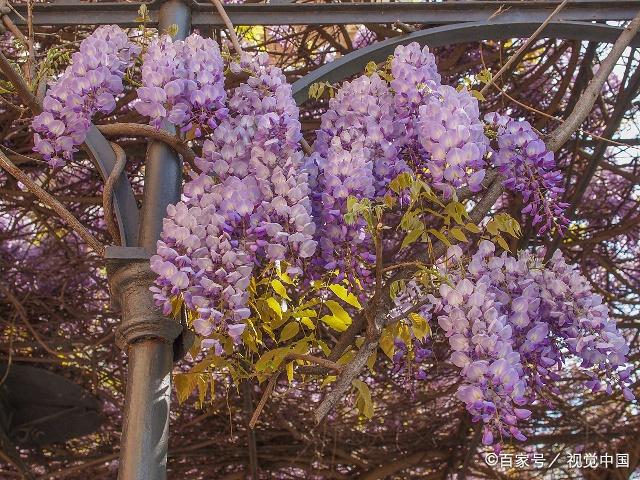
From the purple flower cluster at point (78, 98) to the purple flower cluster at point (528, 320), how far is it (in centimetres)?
48

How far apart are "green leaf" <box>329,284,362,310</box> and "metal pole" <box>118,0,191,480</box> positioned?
209 millimetres

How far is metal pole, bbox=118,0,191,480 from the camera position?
970 mm

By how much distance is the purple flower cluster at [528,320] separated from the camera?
0.90 meters

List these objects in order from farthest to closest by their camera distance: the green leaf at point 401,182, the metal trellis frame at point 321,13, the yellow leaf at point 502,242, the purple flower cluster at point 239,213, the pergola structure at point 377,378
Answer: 1. the pergola structure at point 377,378
2. the metal trellis frame at point 321,13
3. the yellow leaf at point 502,242
4. the green leaf at point 401,182
5. the purple flower cluster at point 239,213

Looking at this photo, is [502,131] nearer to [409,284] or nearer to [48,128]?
[409,284]

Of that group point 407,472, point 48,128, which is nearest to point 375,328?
point 48,128

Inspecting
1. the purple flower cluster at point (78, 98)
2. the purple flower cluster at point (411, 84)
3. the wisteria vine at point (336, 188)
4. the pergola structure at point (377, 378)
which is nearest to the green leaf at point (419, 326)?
the wisteria vine at point (336, 188)

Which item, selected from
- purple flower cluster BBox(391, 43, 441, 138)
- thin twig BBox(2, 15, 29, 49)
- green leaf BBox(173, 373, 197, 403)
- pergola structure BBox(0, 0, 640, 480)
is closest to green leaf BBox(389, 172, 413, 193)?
purple flower cluster BBox(391, 43, 441, 138)

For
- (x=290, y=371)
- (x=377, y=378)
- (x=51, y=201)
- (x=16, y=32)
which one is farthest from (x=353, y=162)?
(x=377, y=378)

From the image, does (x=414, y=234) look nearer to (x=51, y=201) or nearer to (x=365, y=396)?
(x=365, y=396)

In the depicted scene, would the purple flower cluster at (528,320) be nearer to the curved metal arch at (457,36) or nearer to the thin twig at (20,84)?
the curved metal arch at (457,36)

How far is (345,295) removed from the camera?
1.08 metres

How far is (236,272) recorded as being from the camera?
90 centimetres

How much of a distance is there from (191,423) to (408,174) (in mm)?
2096
